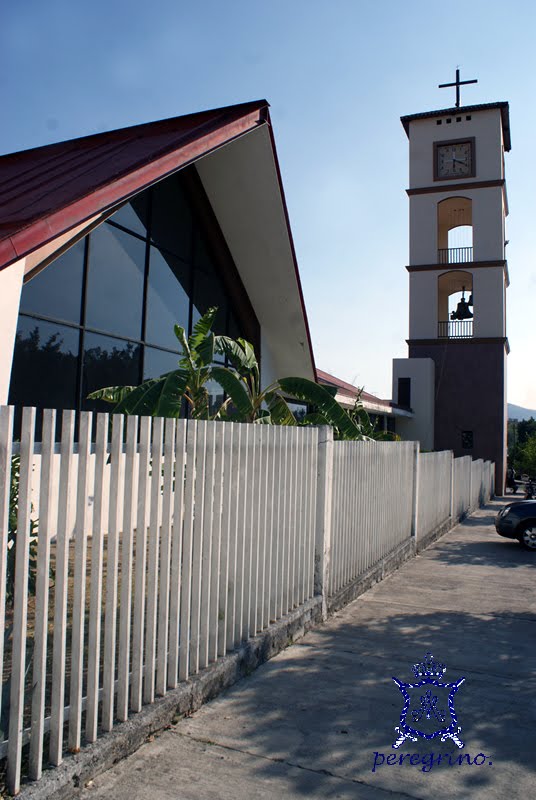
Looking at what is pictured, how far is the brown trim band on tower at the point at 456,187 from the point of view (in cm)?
2862

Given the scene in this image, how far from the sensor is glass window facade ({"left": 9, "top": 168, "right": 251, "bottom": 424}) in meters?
9.15

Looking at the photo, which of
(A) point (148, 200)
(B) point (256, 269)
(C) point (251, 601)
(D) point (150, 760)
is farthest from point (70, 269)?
(D) point (150, 760)

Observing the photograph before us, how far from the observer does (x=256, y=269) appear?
45.9ft

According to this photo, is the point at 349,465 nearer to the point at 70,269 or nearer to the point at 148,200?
the point at 70,269

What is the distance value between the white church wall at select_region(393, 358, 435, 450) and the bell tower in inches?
1.7

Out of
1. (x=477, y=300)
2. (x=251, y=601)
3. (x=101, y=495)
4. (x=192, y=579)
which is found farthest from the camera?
(x=477, y=300)

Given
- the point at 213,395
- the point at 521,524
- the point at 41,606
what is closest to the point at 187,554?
the point at 41,606

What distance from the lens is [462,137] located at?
29.8m

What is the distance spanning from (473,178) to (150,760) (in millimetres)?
29718

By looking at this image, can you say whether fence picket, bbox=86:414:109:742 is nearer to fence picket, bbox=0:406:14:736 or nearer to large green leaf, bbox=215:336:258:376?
fence picket, bbox=0:406:14:736

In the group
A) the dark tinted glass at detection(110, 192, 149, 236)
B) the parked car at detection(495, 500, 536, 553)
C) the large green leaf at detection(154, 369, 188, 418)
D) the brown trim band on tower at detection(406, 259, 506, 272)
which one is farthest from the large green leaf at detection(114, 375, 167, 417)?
the brown trim band on tower at detection(406, 259, 506, 272)

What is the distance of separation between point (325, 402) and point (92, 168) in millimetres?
4344

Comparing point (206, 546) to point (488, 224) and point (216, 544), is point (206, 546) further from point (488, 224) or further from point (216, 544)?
point (488, 224)

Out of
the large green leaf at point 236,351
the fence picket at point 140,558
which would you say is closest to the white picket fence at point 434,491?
the large green leaf at point 236,351
